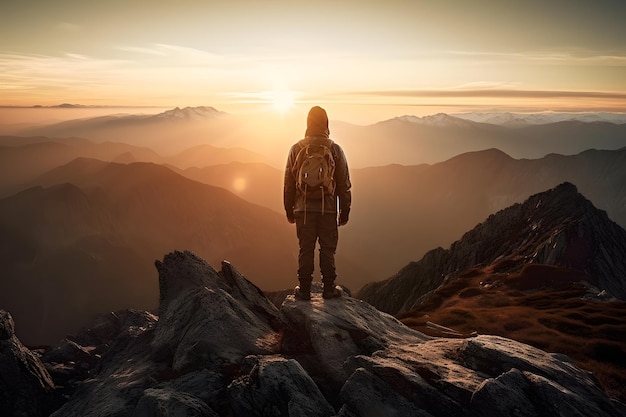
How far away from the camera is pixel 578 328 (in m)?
28.1

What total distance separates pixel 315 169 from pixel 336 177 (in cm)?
117

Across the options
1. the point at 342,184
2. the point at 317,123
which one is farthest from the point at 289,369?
the point at 317,123

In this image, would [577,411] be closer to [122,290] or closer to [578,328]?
[578,328]

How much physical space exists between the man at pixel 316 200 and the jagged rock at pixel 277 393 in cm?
487

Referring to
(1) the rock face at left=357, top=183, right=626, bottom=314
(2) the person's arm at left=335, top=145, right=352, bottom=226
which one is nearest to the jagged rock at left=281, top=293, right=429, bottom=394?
(2) the person's arm at left=335, top=145, right=352, bottom=226

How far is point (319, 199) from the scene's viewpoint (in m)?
14.6

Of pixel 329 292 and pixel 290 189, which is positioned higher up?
pixel 290 189

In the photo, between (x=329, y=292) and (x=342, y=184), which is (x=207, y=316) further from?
(x=342, y=184)

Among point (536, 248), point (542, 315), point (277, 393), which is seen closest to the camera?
point (277, 393)

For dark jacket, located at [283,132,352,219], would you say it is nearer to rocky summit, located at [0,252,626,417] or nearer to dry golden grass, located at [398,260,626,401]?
rocky summit, located at [0,252,626,417]

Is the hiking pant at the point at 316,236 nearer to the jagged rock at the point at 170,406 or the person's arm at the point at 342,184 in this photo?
the person's arm at the point at 342,184

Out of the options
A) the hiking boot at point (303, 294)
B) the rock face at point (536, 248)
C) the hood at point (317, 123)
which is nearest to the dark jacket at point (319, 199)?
the hood at point (317, 123)

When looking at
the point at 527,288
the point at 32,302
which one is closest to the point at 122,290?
the point at 32,302

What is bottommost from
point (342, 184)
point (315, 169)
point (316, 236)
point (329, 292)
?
point (329, 292)
